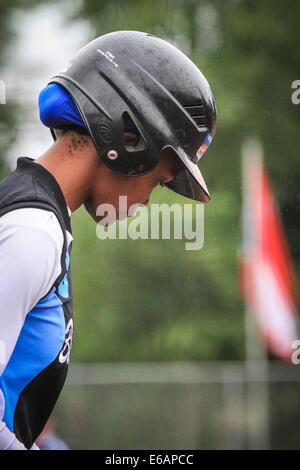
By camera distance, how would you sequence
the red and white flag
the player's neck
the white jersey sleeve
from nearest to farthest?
1. the white jersey sleeve
2. the player's neck
3. the red and white flag

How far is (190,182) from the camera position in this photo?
1.24 meters

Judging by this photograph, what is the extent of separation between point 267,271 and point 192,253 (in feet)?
1.61

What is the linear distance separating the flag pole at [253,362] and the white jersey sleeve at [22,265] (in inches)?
123

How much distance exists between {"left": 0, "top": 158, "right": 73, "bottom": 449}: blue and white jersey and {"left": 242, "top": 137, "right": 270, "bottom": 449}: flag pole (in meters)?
2.99

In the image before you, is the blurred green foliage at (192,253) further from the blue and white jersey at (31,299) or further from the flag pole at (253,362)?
the blue and white jersey at (31,299)

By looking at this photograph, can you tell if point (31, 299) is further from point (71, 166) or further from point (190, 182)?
point (190, 182)

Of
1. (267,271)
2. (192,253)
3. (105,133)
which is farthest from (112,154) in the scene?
(192,253)

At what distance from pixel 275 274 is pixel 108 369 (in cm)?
106

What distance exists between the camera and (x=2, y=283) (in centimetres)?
89

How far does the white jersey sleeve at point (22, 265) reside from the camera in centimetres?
89

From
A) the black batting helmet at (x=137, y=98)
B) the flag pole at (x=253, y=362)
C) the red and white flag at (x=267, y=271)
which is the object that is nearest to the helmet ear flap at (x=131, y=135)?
the black batting helmet at (x=137, y=98)

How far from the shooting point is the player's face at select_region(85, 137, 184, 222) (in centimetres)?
111

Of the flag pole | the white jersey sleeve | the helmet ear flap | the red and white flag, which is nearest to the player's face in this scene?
the helmet ear flap

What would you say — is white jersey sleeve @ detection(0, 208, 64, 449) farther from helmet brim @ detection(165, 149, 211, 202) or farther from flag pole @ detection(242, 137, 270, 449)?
flag pole @ detection(242, 137, 270, 449)
